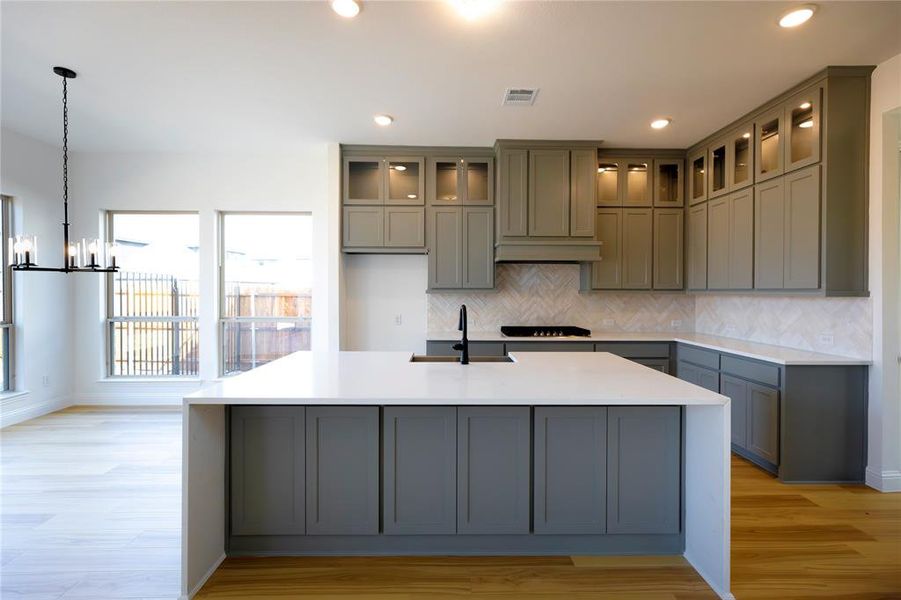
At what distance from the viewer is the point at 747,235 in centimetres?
368

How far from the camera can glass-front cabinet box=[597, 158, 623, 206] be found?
4637mm

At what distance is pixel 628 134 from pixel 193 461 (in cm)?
417

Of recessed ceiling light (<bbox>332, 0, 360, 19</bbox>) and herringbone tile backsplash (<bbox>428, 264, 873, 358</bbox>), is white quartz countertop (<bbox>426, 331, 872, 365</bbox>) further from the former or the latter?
recessed ceiling light (<bbox>332, 0, 360, 19</bbox>)

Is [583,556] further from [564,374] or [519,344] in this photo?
[519,344]

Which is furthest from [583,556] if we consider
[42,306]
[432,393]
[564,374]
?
[42,306]

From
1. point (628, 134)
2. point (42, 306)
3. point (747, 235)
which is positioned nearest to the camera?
point (747, 235)

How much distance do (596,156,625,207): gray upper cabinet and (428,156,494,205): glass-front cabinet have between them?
3.70 feet

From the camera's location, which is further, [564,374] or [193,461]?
[564,374]

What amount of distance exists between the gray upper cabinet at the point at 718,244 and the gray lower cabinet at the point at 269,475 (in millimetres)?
3730

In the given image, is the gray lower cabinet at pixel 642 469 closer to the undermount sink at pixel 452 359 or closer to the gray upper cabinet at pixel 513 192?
the undermount sink at pixel 452 359

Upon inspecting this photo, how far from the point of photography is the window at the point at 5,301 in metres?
4.32

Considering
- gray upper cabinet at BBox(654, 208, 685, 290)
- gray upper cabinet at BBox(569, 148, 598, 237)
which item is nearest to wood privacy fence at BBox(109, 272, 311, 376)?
gray upper cabinet at BBox(569, 148, 598, 237)

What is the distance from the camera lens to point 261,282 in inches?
204

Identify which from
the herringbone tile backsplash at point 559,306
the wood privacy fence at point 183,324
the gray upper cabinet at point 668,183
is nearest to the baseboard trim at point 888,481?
the herringbone tile backsplash at point 559,306
